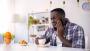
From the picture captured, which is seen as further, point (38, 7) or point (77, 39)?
point (38, 7)

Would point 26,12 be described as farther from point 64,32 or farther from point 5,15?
point 64,32

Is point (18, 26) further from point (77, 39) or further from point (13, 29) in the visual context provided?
point (77, 39)

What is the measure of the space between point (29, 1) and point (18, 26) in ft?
1.25

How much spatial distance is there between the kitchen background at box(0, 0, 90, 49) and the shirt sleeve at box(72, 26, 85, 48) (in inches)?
2.8

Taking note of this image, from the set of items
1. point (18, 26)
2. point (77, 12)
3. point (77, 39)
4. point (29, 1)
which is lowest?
point (77, 39)

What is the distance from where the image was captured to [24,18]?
241 cm

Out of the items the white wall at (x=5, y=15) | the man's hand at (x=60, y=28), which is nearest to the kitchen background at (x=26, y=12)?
the white wall at (x=5, y=15)

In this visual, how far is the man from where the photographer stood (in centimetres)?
215

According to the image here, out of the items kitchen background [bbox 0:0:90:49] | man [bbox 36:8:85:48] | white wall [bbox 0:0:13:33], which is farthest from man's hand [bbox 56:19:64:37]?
white wall [bbox 0:0:13:33]

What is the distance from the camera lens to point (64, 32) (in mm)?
2213

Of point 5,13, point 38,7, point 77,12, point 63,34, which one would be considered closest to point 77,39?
point 63,34

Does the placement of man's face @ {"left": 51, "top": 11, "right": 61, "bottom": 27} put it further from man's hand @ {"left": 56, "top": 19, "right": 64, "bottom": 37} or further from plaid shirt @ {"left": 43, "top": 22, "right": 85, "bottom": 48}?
plaid shirt @ {"left": 43, "top": 22, "right": 85, "bottom": 48}

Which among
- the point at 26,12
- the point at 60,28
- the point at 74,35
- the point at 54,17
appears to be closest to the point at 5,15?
the point at 26,12

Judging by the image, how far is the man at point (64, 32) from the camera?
2150 millimetres
